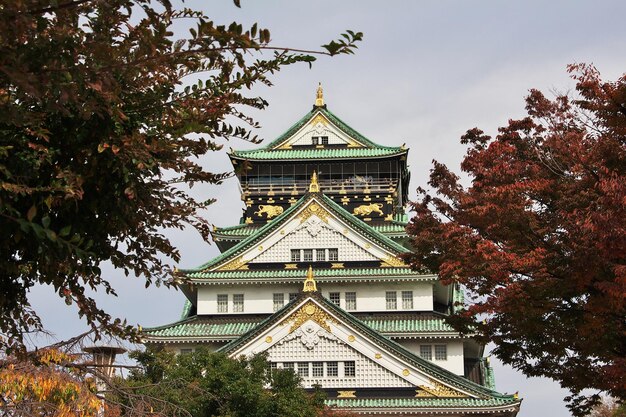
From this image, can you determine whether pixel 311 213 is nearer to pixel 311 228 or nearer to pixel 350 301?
pixel 311 228

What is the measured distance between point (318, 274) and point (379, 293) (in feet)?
9.67

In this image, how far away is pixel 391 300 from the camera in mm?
39750

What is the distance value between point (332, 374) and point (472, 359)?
805 cm

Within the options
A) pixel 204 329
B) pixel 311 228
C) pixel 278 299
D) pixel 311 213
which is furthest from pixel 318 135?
pixel 204 329

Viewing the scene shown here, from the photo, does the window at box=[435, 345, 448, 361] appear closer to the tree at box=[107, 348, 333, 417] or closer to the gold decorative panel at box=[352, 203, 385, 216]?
the gold decorative panel at box=[352, 203, 385, 216]

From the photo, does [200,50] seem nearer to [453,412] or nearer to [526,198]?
[526,198]

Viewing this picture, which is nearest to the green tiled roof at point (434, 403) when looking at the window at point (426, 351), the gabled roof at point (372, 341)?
the gabled roof at point (372, 341)

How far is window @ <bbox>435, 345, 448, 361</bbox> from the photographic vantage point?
37969 millimetres

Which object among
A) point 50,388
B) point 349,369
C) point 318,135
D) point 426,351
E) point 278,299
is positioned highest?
point 318,135

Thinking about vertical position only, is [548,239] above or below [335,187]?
below

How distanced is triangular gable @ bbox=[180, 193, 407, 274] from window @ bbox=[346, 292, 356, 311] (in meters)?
1.97

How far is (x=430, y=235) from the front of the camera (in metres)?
19.1

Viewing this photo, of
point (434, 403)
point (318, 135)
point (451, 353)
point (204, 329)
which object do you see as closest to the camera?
point (434, 403)

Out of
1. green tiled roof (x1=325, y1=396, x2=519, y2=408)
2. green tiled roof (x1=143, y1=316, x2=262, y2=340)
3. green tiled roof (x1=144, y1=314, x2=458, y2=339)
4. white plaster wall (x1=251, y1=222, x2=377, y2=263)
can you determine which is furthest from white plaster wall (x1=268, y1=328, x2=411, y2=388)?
white plaster wall (x1=251, y1=222, x2=377, y2=263)
